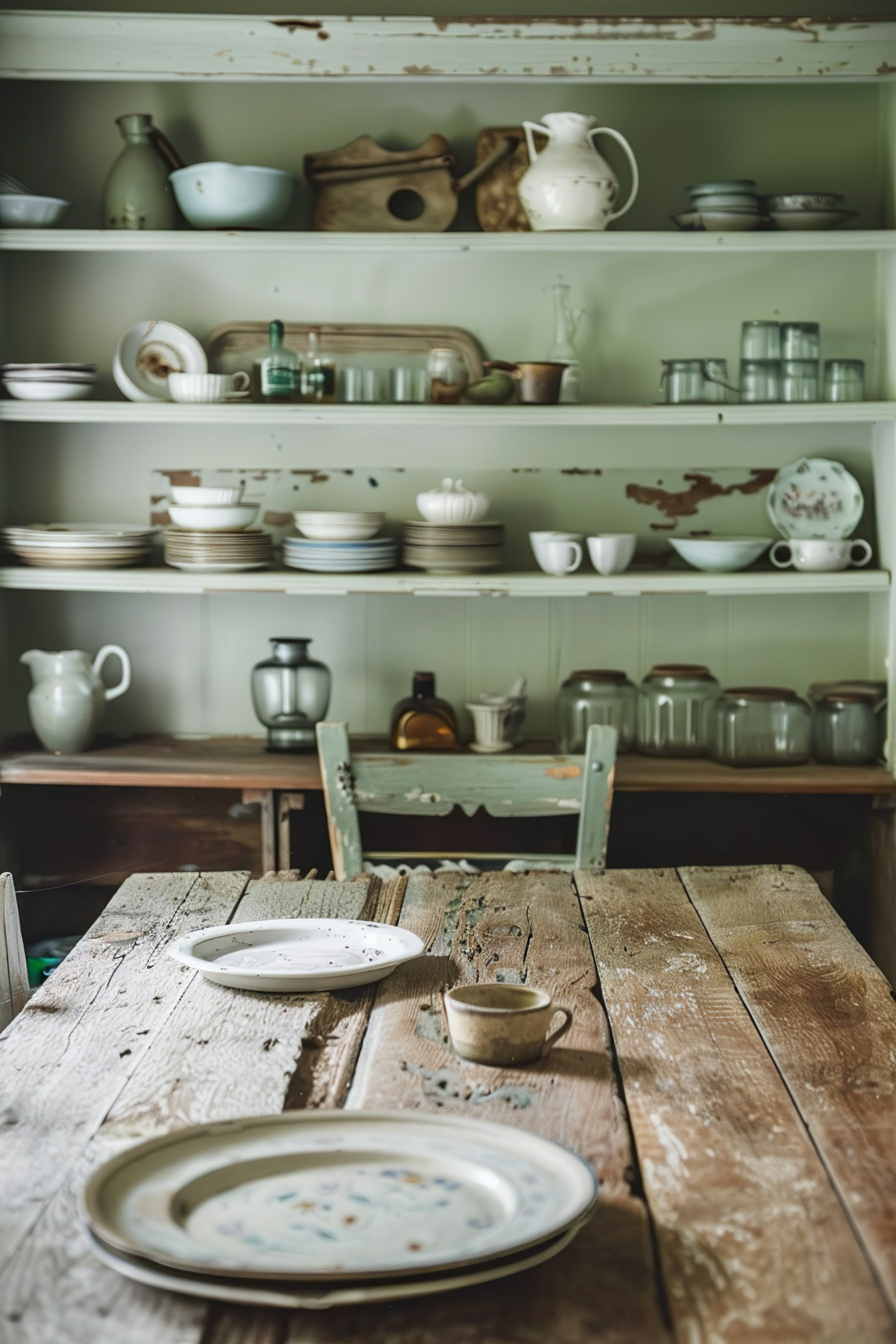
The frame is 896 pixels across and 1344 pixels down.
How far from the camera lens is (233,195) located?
2.76m

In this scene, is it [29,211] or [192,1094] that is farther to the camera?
[29,211]

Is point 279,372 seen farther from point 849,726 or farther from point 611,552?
point 849,726

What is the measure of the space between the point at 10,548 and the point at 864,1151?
7.60 ft

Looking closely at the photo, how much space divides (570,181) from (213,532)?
41.1 inches

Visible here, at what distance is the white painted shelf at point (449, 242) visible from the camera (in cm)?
271

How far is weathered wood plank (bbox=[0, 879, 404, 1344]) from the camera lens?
862 mm

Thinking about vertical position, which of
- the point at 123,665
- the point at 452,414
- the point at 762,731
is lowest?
the point at 762,731

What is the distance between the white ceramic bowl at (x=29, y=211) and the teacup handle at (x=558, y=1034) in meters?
2.18

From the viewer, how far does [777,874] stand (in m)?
1.96

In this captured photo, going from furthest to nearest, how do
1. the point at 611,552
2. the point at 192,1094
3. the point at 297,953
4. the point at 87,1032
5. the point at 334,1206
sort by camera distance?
the point at 611,552 → the point at 297,953 → the point at 87,1032 → the point at 192,1094 → the point at 334,1206

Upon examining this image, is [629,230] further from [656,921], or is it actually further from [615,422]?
[656,921]

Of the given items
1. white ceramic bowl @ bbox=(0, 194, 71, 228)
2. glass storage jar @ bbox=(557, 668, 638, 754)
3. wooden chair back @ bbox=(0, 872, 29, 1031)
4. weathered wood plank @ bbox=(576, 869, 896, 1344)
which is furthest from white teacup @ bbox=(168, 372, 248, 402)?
weathered wood plank @ bbox=(576, 869, 896, 1344)

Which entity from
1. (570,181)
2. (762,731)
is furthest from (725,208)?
(762,731)

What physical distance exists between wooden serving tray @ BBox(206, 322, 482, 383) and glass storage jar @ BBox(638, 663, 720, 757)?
2.66 ft
